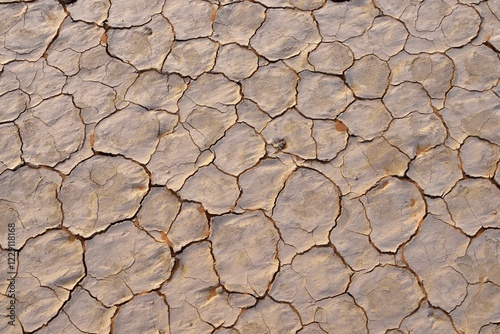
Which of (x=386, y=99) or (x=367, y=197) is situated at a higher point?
(x=386, y=99)

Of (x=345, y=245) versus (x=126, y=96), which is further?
(x=126, y=96)

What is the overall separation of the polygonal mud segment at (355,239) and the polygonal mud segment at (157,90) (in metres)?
0.83

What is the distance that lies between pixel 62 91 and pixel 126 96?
281 mm

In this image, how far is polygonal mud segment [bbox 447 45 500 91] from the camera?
215 centimetres

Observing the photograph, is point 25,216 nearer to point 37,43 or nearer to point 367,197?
point 37,43

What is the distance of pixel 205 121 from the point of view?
2.12 metres

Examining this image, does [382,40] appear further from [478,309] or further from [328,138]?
[478,309]

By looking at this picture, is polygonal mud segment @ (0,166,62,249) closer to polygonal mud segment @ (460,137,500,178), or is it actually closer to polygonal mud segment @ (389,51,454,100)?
polygonal mud segment @ (389,51,454,100)

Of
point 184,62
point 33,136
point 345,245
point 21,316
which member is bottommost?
point 21,316

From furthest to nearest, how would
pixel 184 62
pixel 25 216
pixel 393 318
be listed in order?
pixel 184 62
pixel 25 216
pixel 393 318

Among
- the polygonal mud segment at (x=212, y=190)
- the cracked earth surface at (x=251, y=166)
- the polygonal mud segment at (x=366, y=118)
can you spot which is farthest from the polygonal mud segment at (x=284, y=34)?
the polygonal mud segment at (x=212, y=190)

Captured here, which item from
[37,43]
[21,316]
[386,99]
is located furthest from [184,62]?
[21,316]

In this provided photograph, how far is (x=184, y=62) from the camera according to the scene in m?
2.24

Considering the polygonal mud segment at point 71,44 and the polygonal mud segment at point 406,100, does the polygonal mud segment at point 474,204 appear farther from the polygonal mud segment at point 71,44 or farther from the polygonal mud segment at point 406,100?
the polygonal mud segment at point 71,44
